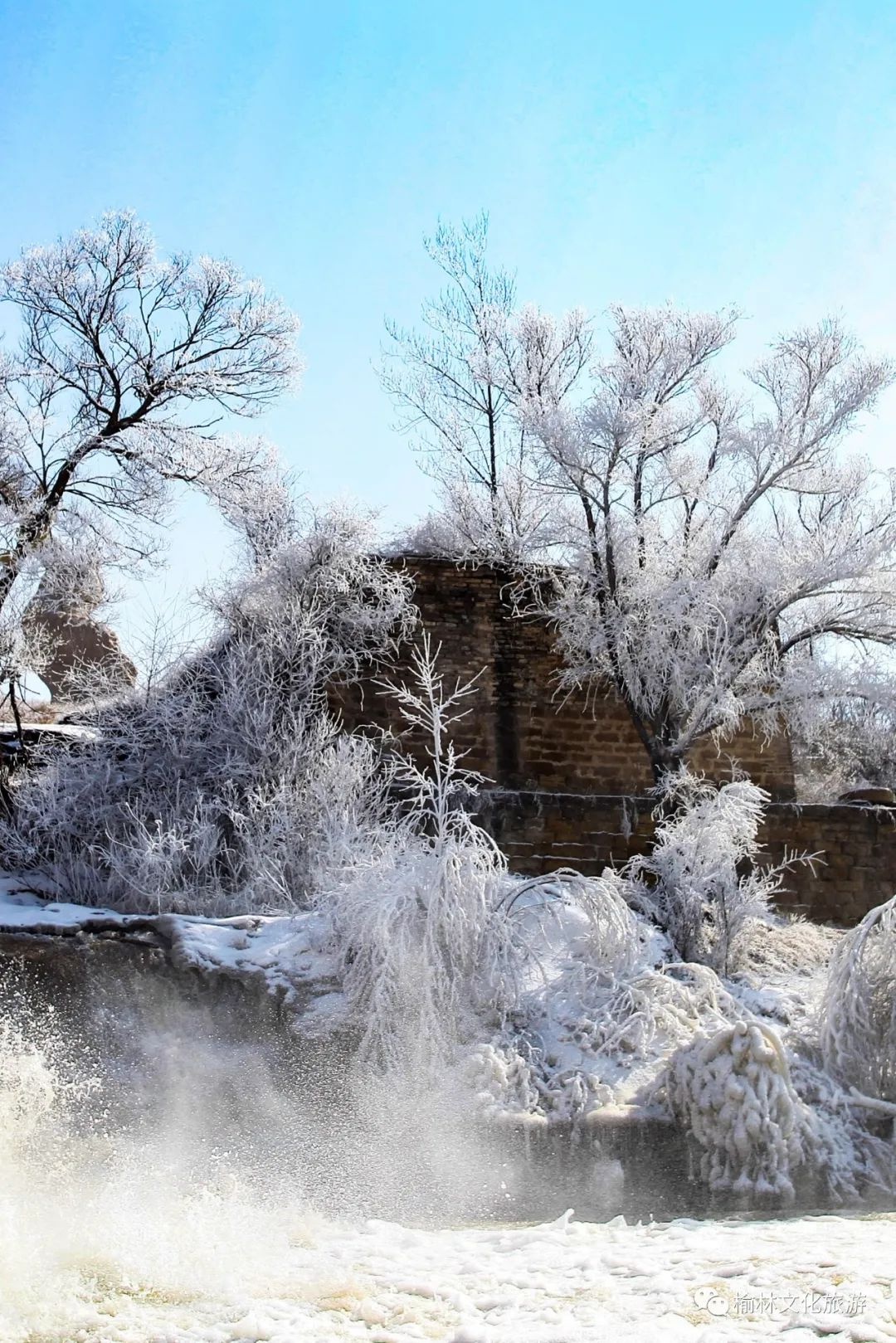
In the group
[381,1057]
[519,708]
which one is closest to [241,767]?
[519,708]

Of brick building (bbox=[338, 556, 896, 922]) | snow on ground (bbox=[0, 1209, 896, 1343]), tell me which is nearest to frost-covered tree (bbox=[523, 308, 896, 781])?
brick building (bbox=[338, 556, 896, 922])

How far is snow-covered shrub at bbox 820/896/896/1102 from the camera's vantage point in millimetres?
9195

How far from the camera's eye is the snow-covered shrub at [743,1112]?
818 cm

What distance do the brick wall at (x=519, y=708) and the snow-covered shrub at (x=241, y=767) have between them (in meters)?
0.71

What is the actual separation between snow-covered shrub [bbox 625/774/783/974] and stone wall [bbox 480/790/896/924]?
1.14 m

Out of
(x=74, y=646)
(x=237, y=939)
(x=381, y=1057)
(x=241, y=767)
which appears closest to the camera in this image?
(x=381, y=1057)

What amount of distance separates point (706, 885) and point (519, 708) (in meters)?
4.63

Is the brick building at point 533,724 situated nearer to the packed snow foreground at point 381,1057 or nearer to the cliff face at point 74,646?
the packed snow foreground at point 381,1057

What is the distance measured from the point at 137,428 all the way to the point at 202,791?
236 inches

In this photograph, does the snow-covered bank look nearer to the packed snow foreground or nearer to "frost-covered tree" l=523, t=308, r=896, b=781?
the packed snow foreground

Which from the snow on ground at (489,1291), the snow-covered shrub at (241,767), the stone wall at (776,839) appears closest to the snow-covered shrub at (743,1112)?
the snow on ground at (489,1291)

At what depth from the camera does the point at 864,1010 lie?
934 centimetres

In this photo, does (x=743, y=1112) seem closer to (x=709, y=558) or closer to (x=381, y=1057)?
(x=381, y=1057)

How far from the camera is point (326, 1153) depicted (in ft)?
27.7
